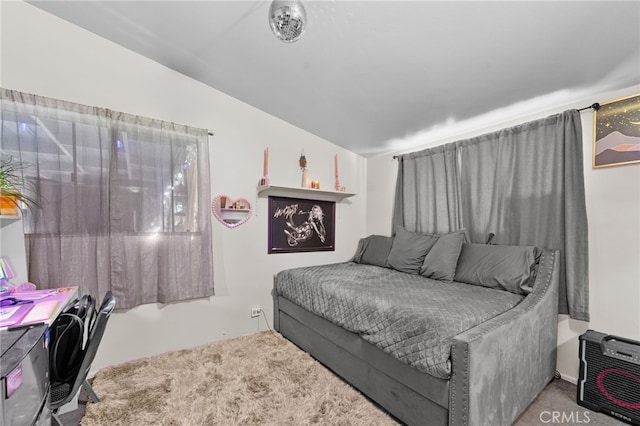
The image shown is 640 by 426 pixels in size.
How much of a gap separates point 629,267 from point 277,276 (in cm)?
287

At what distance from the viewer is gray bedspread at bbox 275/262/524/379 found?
4.73ft

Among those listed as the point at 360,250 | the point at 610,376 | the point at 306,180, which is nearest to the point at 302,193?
the point at 306,180

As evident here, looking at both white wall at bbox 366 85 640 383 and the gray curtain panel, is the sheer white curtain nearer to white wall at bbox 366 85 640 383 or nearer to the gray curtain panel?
the gray curtain panel

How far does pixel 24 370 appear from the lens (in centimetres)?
96

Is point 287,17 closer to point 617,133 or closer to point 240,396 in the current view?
point 240,396

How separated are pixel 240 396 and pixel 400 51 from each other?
8.60 feet

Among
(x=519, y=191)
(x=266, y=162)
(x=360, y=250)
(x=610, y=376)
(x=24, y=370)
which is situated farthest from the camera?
(x=360, y=250)

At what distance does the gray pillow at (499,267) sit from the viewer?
206 cm

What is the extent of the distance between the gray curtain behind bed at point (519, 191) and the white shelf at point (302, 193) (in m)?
0.97

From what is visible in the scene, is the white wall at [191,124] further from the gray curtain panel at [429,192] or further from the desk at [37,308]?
the gray curtain panel at [429,192]

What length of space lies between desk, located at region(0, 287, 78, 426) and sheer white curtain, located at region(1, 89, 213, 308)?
82cm

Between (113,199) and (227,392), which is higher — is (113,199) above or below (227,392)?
above

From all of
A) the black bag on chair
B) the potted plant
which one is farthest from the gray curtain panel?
the potted plant

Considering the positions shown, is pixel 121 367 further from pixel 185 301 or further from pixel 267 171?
pixel 267 171
